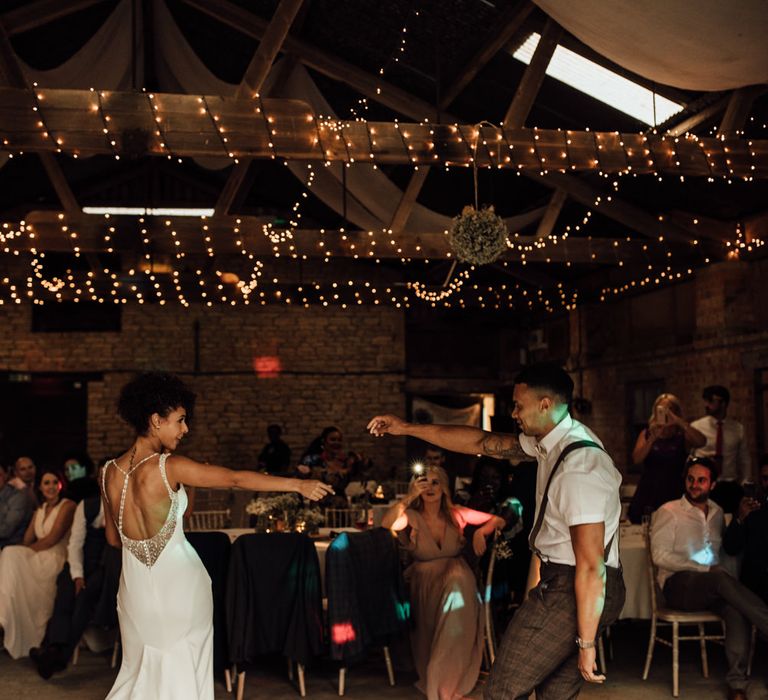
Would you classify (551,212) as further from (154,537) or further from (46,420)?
(46,420)

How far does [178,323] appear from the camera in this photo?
13852mm

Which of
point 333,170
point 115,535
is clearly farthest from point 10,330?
point 115,535

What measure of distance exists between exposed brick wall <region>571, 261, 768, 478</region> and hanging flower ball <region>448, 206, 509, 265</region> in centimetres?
320

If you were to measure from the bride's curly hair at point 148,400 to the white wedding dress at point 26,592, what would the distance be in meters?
3.22

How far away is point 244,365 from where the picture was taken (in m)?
14.0

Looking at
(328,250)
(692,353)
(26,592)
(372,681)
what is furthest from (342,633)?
(692,353)

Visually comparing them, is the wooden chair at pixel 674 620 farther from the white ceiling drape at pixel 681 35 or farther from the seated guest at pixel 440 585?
the white ceiling drape at pixel 681 35

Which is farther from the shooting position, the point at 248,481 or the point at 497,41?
the point at 497,41

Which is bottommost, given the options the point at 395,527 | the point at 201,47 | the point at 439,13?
the point at 395,527

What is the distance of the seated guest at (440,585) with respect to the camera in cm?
485

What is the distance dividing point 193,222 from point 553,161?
12.9 feet

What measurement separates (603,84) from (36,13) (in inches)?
194

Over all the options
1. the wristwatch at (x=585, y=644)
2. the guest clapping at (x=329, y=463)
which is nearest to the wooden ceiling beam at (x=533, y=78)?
the guest clapping at (x=329, y=463)

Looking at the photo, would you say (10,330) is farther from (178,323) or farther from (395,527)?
(395,527)
